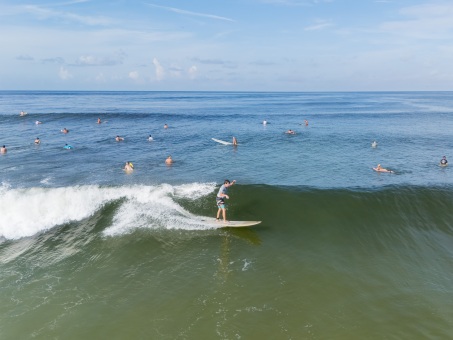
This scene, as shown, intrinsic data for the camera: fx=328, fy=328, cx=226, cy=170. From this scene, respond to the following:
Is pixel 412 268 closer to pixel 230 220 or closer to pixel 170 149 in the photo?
pixel 230 220

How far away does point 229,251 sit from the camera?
15258 mm

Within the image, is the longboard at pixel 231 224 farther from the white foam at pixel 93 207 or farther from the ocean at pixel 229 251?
the white foam at pixel 93 207

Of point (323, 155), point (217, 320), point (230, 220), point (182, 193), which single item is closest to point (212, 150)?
point (323, 155)

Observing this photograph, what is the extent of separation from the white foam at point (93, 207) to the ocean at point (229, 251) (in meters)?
0.11

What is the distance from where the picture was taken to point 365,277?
43.2 ft

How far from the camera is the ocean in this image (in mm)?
10859

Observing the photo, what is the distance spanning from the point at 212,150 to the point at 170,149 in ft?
16.7

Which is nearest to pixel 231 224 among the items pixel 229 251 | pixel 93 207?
pixel 229 251

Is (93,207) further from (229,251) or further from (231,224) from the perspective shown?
(229,251)

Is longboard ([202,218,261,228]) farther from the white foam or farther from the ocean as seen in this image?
the white foam

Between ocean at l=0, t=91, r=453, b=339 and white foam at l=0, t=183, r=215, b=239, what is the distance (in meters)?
0.11

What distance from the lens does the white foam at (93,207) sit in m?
18.2

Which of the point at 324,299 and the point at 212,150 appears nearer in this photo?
the point at 324,299

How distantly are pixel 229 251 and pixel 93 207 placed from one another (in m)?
9.95
